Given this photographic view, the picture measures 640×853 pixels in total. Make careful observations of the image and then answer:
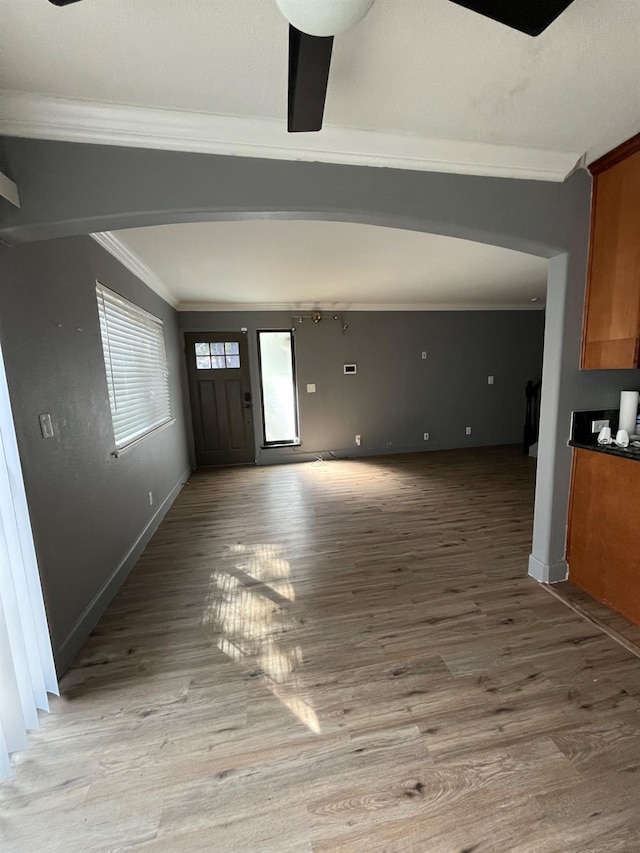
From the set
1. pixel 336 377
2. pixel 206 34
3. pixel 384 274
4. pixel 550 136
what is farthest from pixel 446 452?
pixel 206 34

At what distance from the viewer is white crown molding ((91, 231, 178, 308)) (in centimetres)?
240

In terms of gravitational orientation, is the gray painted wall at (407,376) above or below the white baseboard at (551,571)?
above

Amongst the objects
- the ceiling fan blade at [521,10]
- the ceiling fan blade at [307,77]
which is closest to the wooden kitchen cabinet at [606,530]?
the ceiling fan blade at [521,10]

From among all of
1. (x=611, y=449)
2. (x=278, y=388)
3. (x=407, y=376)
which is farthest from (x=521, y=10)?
(x=407, y=376)

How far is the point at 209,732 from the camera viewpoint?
1.36 m

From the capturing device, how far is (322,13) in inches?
31.4

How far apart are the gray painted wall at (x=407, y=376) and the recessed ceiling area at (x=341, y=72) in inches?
146

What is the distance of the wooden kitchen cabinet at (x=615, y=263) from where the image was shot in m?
1.74

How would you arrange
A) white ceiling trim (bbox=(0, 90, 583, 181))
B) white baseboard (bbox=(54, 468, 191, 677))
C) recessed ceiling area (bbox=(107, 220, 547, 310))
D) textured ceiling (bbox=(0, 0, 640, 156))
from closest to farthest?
1. textured ceiling (bbox=(0, 0, 640, 156))
2. white ceiling trim (bbox=(0, 90, 583, 181))
3. white baseboard (bbox=(54, 468, 191, 677))
4. recessed ceiling area (bbox=(107, 220, 547, 310))

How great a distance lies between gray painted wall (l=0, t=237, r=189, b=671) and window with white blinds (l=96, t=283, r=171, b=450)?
0.14 m

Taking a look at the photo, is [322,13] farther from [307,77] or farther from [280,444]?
[280,444]

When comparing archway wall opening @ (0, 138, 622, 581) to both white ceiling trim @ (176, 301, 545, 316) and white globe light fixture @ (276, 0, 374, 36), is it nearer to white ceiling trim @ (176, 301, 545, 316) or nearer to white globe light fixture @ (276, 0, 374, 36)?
white globe light fixture @ (276, 0, 374, 36)

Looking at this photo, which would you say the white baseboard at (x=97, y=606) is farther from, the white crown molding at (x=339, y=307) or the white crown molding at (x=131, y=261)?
the white crown molding at (x=339, y=307)

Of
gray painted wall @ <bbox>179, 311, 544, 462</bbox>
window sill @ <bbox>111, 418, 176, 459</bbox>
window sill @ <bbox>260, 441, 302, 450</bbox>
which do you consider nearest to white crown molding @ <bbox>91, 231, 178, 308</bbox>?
gray painted wall @ <bbox>179, 311, 544, 462</bbox>
